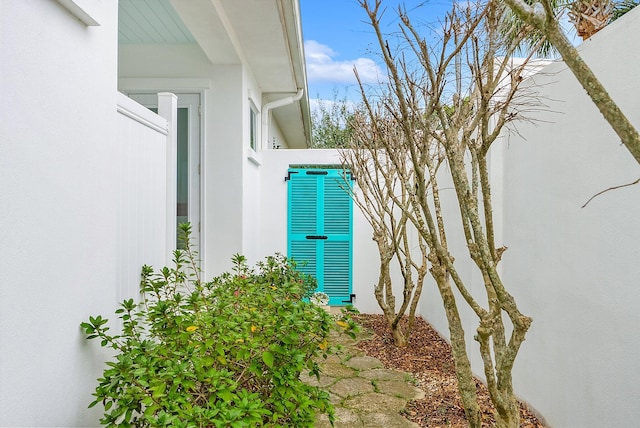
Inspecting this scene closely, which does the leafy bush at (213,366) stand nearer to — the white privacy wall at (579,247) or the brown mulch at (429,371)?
the white privacy wall at (579,247)

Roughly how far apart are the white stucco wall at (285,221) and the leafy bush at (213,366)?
481 cm

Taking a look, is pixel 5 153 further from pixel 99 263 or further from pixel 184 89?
pixel 184 89

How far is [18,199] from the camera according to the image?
1345 mm

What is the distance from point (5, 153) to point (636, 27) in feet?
8.71

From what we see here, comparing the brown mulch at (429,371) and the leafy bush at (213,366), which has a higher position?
the leafy bush at (213,366)

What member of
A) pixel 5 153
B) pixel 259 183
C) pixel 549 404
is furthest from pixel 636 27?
pixel 259 183

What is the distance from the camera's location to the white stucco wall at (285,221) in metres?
7.14

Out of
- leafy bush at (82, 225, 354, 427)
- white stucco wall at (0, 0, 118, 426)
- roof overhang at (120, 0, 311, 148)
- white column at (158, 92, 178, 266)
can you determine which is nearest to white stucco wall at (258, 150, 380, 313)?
roof overhang at (120, 0, 311, 148)

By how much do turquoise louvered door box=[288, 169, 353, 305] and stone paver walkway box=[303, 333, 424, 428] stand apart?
223 cm

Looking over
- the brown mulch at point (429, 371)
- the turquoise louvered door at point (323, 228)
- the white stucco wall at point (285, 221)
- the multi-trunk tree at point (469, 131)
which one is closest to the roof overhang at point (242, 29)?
the white stucco wall at point (285, 221)

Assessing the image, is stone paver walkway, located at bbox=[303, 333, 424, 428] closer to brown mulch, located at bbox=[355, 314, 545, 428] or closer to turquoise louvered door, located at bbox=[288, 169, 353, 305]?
brown mulch, located at bbox=[355, 314, 545, 428]

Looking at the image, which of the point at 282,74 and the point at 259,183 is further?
the point at 259,183

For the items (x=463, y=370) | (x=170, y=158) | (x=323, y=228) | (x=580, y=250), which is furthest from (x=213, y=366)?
(x=323, y=228)

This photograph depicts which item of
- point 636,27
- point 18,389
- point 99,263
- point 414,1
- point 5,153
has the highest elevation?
point 414,1
